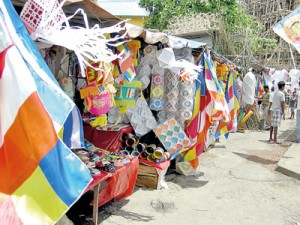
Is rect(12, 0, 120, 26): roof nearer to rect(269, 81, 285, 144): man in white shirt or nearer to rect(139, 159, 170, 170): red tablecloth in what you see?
rect(139, 159, 170, 170): red tablecloth

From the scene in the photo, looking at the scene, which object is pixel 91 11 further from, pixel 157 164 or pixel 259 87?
pixel 259 87

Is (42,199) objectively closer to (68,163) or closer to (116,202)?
(68,163)

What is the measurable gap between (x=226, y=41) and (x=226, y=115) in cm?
603

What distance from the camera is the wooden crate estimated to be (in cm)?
559

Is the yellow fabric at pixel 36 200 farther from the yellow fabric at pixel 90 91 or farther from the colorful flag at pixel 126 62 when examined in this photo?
the colorful flag at pixel 126 62

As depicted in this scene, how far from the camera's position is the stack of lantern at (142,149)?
5449 millimetres

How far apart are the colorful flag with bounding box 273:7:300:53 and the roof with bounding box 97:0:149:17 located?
19.0 m

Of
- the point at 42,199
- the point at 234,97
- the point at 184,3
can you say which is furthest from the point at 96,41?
the point at 184,3

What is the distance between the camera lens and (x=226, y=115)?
19.4 ft

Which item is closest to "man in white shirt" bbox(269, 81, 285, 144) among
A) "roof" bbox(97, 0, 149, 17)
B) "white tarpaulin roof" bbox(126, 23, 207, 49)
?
"white tarpaulin roof" bbox(126, 23, 207, 49)

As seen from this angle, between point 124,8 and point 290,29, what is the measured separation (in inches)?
906

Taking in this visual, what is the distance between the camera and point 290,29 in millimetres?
7820

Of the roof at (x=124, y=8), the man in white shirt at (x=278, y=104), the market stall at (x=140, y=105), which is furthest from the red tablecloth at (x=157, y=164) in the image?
the roof at (x=124, y=8)

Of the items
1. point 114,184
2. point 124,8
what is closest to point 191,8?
point 114,184
